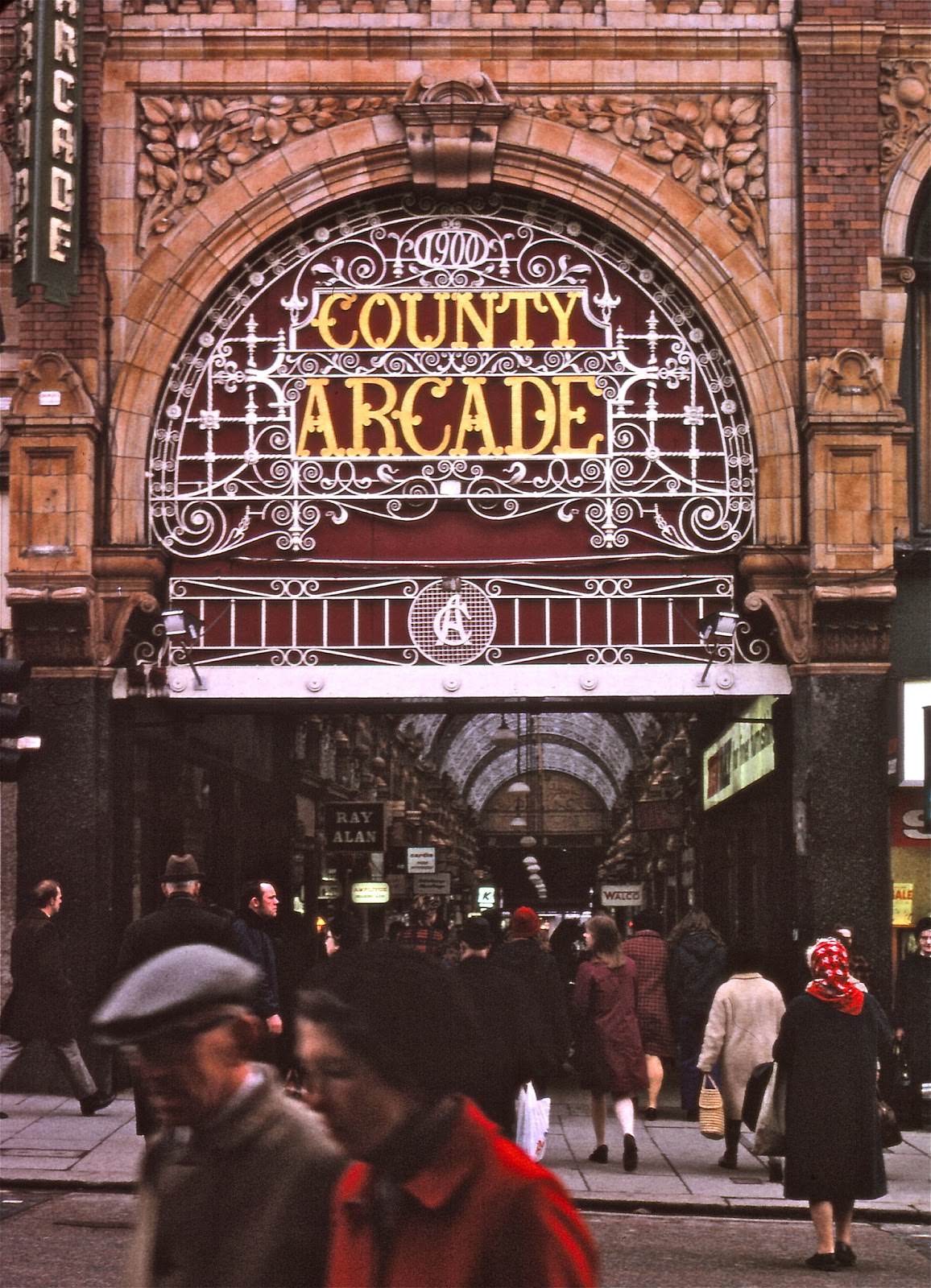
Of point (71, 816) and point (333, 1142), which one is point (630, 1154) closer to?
point (71, 816)

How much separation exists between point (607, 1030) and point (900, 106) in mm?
9267

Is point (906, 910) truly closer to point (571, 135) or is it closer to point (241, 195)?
point (571, 135)

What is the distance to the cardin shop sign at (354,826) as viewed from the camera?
28891mm

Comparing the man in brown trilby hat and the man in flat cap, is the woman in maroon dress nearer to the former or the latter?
the man in brown trilby hat

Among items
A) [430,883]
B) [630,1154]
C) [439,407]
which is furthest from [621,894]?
[630,1154]

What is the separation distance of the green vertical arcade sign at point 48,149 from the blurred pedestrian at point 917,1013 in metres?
9.35

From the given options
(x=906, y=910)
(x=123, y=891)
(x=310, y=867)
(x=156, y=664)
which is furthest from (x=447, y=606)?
(x=310, y=867)

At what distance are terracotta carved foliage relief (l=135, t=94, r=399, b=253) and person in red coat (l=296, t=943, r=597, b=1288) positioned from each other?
1646cm

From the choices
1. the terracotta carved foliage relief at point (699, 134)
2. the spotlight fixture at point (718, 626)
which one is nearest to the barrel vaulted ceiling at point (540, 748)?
the spotlight fixture at point (718, 626)

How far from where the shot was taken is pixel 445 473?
1888cm

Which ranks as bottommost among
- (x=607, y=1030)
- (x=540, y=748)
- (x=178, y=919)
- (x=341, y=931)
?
Result: (x=341, y=931)

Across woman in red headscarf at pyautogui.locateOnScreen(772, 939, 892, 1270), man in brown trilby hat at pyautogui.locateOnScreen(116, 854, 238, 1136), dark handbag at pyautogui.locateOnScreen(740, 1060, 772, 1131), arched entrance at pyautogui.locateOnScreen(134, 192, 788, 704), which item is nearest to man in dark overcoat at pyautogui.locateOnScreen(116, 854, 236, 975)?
man in brown trilby hat at pyautogui.locateOnScreen(116, 854, 238, 1136)

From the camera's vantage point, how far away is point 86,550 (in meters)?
18.1

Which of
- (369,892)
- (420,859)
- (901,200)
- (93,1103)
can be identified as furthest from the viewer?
(420,859)
